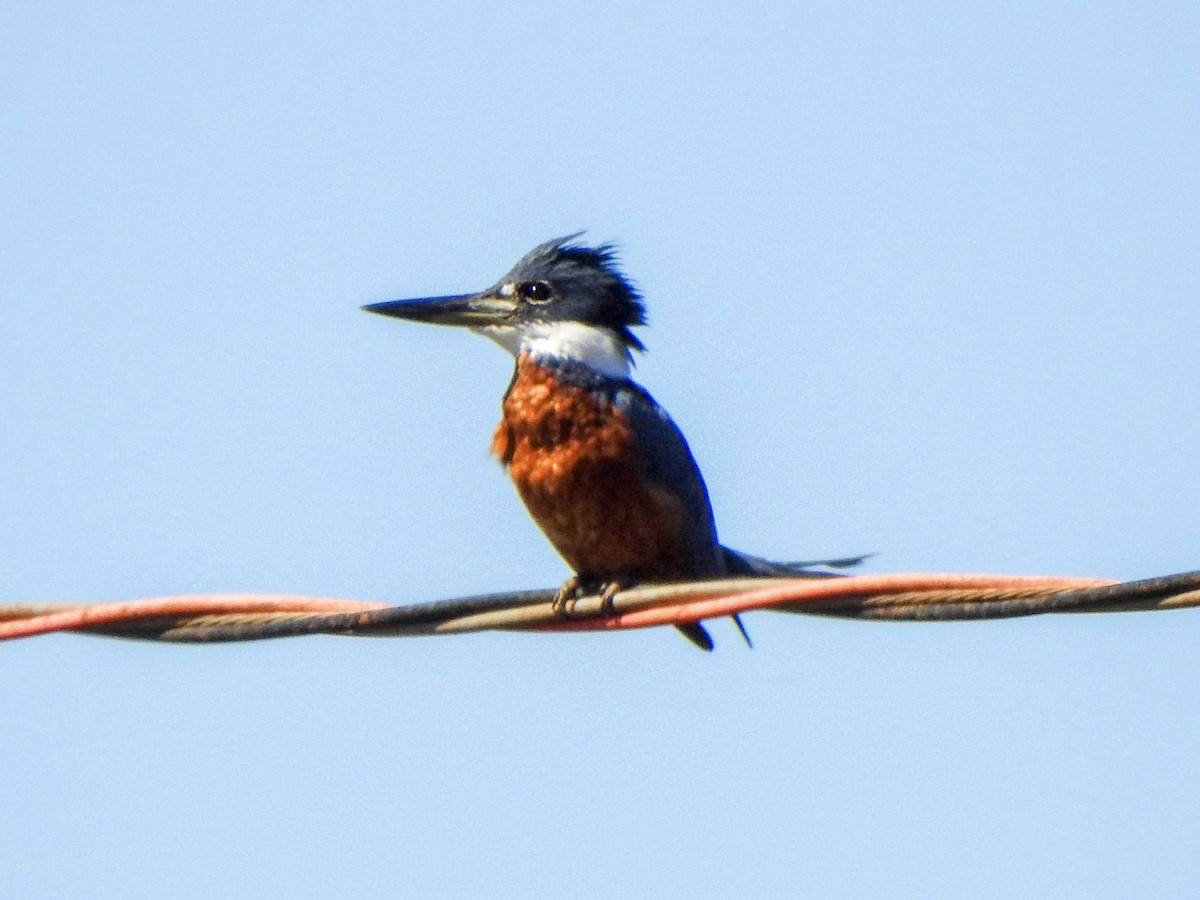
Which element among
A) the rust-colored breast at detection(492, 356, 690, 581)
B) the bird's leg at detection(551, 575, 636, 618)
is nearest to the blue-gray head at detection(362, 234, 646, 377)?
the rust-colored breast at detection(492, 356, 690, 581)

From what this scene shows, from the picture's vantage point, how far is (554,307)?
6.27 meters

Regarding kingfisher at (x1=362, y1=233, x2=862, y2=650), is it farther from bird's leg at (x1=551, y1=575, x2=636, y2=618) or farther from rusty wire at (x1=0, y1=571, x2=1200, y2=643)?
rusty wire at (x1=0, y1=571, x2=1200, y2=643)

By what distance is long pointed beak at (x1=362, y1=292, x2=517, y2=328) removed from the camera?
6.38m

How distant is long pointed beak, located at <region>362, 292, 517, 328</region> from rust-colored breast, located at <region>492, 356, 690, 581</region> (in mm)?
787

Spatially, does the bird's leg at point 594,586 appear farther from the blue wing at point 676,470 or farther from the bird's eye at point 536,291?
the bird's eye at point 536,291

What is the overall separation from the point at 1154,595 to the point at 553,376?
10.1 ft

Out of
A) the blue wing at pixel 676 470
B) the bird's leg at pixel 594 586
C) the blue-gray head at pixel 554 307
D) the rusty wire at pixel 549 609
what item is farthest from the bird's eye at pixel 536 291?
the rusty wire at pixel 549 609

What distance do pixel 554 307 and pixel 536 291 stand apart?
12cm

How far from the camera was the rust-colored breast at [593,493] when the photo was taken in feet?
17.9

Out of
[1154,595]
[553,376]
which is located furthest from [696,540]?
[1154,595]

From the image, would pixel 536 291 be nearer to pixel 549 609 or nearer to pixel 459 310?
pixel 459 310

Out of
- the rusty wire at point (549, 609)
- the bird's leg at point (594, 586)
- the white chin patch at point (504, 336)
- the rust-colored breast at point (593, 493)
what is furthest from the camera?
the white chin patch at point (504, 336)

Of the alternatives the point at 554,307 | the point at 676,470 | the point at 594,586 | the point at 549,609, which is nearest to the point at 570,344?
the point at 554,307

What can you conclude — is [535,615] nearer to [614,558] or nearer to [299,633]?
[299,633]
